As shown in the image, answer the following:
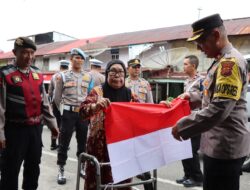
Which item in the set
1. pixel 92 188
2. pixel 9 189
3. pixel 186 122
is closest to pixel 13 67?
pixel 9 189

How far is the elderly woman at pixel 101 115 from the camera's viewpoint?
3.35 metres

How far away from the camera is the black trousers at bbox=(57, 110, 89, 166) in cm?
529

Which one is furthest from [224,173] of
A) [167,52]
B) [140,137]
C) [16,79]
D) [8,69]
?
[167,52]

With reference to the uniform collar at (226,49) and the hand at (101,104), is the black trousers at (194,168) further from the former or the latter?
the uniform collar at (226,49)

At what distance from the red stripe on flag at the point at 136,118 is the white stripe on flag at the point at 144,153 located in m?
0.06

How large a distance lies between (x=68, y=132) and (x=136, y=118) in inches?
100.0

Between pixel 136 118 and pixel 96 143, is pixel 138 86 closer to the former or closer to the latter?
pixel 96 143

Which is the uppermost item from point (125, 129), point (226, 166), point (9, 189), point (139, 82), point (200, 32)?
point (200, 32)

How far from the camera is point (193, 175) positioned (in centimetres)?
512

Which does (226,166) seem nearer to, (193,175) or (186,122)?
(186,122)

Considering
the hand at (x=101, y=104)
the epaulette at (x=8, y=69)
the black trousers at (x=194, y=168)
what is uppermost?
the epaulette at (x=8, y=69)

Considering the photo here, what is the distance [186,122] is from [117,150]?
2.52ft

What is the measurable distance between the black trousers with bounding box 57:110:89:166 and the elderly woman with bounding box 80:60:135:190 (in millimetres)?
1931

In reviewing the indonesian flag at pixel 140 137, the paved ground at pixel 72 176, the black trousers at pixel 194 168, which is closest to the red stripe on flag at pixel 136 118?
the indonesian flag at pixel 140 137
